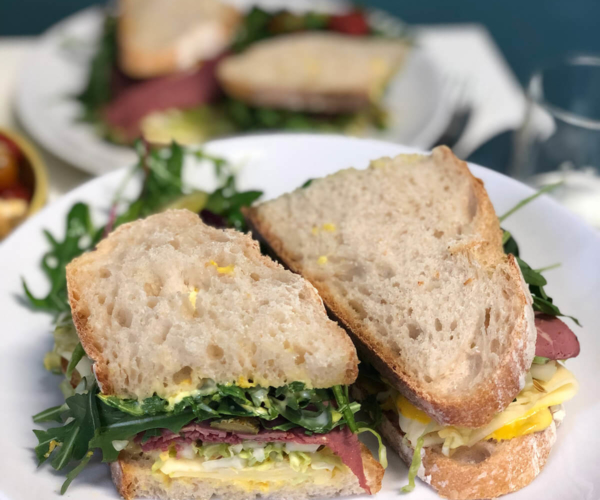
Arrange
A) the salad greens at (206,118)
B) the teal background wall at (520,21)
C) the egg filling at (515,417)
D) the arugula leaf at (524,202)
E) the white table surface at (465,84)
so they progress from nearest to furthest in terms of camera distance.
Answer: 1. the egg filling at (515,417)
2. the arugula leaf at (524,202)
3. the white table surface at (465,84)
4. the salad greens at (206,118)
5. the teal background wall at (520,21)

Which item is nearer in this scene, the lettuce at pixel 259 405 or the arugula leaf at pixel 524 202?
the lettuce at pixel 259 405

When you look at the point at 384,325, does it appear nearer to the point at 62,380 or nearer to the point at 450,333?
the point at 450,333

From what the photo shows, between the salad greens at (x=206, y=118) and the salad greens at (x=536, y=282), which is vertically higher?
the salad greens at (x=536, y=282)

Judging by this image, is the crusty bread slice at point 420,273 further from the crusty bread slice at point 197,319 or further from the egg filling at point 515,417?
the crusty bread slice at point 197,319

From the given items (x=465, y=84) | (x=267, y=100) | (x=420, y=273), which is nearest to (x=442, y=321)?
(x=420, y=273)

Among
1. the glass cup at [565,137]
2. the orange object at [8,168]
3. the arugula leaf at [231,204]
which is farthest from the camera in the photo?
the glass cup at [565,137]

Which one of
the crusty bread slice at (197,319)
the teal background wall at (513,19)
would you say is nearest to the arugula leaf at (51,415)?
the crusty bread slice at (197,319)

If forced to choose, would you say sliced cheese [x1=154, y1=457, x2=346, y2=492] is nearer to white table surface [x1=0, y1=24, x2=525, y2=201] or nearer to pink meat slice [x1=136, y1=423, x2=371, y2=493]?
pink meat slice [x1=136, y1=423, x2=371, y2=493]

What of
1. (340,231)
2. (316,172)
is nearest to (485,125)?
(316,172)
